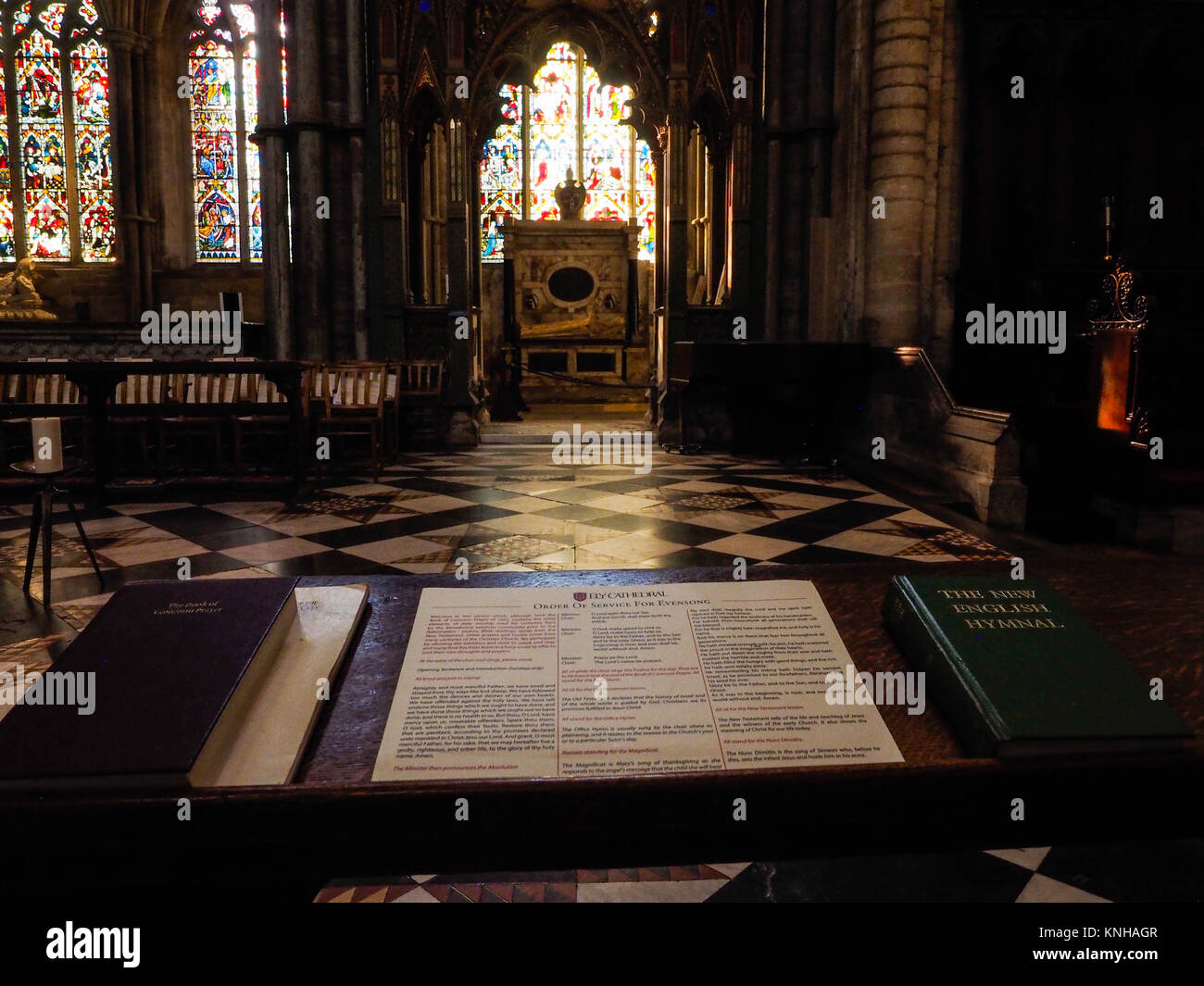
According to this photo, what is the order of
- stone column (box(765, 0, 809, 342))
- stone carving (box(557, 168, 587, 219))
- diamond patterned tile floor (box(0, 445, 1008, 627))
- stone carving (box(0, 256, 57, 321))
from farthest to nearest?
stone carving (box(557, 168, 587, 219)) → stone carving (box(0, 256, 57, 321)) → stone column (box(765, 0, 809, 342)) → diamond patterned tile floor (box(0, 445, 1008, 627))

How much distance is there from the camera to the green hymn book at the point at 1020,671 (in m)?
0.99

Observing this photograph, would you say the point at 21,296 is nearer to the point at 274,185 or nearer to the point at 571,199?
the point at 274,185

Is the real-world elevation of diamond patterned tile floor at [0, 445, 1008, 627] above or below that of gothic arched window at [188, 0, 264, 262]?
below

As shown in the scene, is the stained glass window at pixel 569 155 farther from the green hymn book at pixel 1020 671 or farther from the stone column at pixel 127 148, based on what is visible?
the green hymn book at pixel 1020 671

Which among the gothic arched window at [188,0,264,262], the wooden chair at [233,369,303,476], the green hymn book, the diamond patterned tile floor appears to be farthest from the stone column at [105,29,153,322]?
the green hymn book

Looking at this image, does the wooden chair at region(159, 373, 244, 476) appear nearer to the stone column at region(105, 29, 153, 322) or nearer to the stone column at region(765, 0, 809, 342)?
the stone column at region(765, 0, 809, 342)

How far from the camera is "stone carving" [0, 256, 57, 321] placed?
14375 mm

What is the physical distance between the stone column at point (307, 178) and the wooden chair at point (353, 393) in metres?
1.26

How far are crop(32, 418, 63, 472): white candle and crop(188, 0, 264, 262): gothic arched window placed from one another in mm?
13514

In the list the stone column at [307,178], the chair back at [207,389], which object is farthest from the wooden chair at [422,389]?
the chair back at [207,389]

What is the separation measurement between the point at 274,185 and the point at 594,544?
242 inches

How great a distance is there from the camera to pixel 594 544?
16.3ft

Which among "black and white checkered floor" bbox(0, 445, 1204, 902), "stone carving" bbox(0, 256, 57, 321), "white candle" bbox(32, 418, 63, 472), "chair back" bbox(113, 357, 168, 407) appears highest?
"stone carving" bbox(0, 256, 57, 321)

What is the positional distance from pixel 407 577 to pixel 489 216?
16.2 meters
